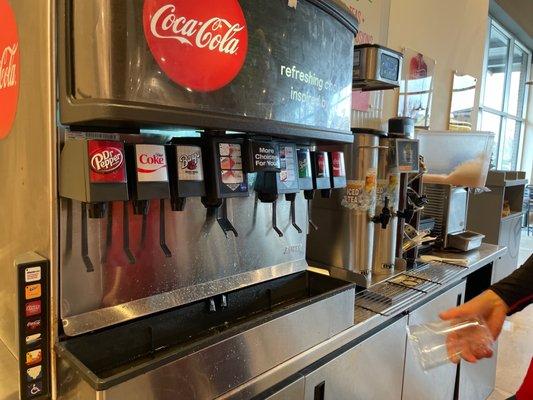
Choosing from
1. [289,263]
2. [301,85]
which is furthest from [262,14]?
[289,263]

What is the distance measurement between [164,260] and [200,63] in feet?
1.53

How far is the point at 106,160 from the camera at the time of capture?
730mm

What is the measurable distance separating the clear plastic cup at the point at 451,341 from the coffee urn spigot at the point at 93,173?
0.81 meters

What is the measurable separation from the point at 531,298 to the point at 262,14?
1020 millimetres

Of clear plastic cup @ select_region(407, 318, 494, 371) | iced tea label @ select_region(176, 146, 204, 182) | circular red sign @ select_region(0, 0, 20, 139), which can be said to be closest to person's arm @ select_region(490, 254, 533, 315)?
clear plastic cup @ select_region(407, 318, 494, 371)

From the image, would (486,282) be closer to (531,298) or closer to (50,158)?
(531,298)

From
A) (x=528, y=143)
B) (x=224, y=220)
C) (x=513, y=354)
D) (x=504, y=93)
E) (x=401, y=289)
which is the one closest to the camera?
(x=224, y=220)

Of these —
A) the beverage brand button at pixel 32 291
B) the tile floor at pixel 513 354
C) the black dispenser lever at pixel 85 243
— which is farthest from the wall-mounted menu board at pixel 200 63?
the tile floor at pixel 513 354

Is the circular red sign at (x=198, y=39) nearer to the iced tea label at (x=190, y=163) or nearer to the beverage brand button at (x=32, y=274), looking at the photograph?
the iced tea label at (x=190, y=163)

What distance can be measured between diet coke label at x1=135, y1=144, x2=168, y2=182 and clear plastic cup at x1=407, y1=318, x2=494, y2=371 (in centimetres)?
76

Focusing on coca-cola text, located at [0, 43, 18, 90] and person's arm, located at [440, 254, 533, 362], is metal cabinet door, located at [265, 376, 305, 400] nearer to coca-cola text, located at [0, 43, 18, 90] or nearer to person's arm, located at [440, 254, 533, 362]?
person's arm, located at [440, 254, 533, 362]

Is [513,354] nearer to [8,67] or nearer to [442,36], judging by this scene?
[442,36]

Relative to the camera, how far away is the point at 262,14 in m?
0.92

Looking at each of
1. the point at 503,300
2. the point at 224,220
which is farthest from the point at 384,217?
the point at 224,220
